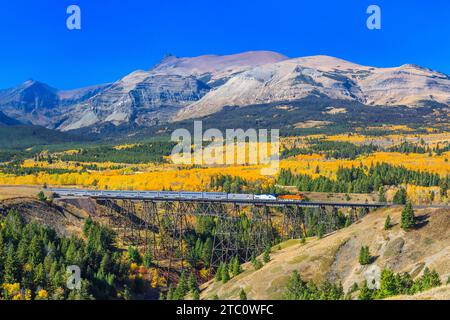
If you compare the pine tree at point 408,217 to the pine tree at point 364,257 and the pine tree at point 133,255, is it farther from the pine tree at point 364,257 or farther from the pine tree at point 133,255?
the pine tree at point 133,255

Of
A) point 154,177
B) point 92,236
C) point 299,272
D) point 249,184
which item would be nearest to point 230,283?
point 299,272

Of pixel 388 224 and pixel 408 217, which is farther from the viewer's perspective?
pixel 388 224

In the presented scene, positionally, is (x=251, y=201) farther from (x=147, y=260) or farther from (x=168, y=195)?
(x=168, y=195)

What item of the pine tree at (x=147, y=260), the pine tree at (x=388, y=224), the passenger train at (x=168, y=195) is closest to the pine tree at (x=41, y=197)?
the passenger train at (x=168, y=195)

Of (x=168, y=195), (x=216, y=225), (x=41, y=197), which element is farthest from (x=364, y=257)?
(x=41, y=197)

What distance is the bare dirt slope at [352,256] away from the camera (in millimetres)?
69500

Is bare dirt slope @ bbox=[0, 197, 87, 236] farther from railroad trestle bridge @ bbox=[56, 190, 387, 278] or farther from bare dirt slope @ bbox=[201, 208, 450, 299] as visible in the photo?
bare dirt slope @ bbox=[201, 208, 450, 299]

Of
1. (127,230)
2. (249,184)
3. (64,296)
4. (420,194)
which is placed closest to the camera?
(64,296)

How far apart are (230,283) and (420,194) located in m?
83.3

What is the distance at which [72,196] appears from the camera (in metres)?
112

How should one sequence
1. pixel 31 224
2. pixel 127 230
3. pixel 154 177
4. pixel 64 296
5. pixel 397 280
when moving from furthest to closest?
pixel 154 177
pixel 127 230
pixel 31 224
pixel 64 296
pixel 397 280

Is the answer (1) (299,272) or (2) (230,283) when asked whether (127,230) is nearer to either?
(2) (230,283)

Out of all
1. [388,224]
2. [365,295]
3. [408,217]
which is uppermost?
[408,217]

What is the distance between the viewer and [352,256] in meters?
75.4
